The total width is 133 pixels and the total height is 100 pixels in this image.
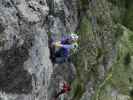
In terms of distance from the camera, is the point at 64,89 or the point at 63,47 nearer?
the point at 63,47

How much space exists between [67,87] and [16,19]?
13.7 ft

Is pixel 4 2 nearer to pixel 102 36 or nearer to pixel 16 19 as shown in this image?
pixel 16 19

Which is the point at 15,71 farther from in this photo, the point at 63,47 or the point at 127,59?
the point at 127,59

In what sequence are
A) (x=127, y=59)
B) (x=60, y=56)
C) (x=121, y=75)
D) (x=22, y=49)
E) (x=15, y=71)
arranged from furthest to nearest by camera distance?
(x=127, y=59) < (x=121, y=75) < (x=60, y=56) < (x=22, y=49) < (x=15, y=71)

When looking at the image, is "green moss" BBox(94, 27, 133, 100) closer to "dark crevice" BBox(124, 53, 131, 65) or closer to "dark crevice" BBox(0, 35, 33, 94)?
"dark crevice" BBox(124, 53, 131, 65)

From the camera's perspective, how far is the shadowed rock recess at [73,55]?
8.15 meters

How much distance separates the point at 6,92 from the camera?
806cm

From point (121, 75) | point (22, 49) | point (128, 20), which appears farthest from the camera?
point (128, 20)

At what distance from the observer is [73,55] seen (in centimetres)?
1239

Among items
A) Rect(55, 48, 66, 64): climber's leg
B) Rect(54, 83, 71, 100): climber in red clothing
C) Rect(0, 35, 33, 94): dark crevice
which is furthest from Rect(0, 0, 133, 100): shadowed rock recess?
Rect(55, 48, 66, 64): climber's leg

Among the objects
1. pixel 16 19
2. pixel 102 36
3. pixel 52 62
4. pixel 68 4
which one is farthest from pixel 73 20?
pixel 16 19

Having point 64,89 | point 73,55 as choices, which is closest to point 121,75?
point 73,55

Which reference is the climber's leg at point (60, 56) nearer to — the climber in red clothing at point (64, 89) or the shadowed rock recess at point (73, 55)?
the shadowed rock recess at point (73, 55)

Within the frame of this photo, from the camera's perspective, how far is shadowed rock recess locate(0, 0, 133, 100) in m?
8.15
